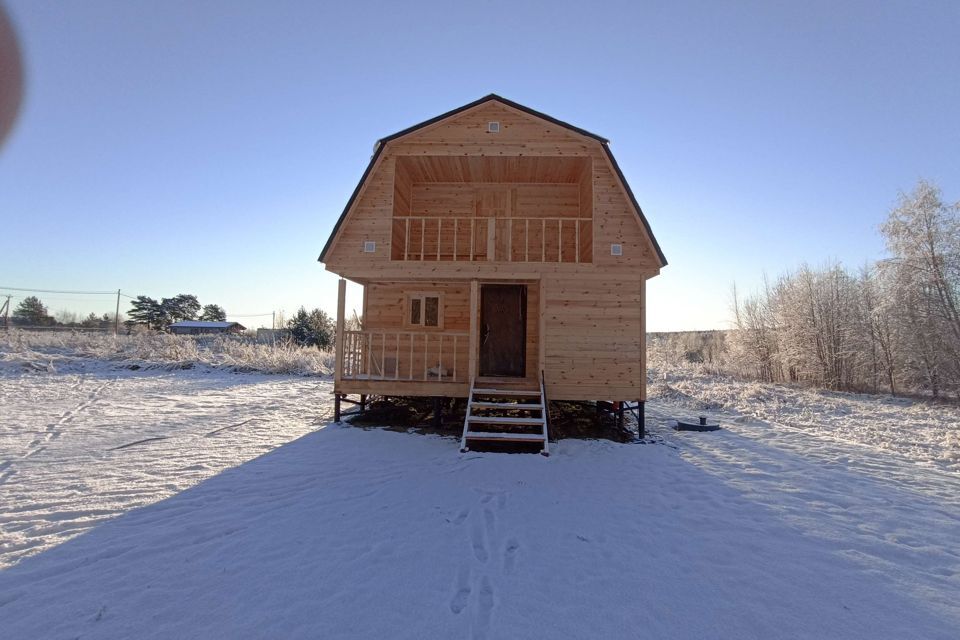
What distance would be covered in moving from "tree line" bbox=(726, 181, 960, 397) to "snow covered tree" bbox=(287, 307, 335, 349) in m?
28.7

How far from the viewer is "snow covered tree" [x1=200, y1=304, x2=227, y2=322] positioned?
5625 centimetres

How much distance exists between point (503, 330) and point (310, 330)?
2378cm

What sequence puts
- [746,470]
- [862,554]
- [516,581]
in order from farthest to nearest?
[746,470], [862,554], [516,581]

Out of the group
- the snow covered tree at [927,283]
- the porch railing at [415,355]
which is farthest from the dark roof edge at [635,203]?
the snow covered tree at [927,283]

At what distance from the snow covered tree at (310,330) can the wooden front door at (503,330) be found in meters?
21.8

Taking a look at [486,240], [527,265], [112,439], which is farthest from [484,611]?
[486,240]

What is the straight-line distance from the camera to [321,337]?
102 ft

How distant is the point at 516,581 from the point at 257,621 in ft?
6.58

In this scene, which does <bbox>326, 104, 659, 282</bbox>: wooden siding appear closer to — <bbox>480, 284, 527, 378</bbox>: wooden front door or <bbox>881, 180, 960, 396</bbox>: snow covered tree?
<bbox>480, 284, 527, 378</bbox>: wooden front door

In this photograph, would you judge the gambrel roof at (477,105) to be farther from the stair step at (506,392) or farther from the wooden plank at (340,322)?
the stair step at (506,392)

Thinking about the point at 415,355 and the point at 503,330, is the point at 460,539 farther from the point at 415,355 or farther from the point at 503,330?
the point at 503,330

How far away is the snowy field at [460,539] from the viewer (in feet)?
9.81

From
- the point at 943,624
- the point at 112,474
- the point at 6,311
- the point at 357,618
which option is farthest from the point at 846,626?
the point at 6,311

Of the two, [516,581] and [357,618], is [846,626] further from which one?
[357,618]
